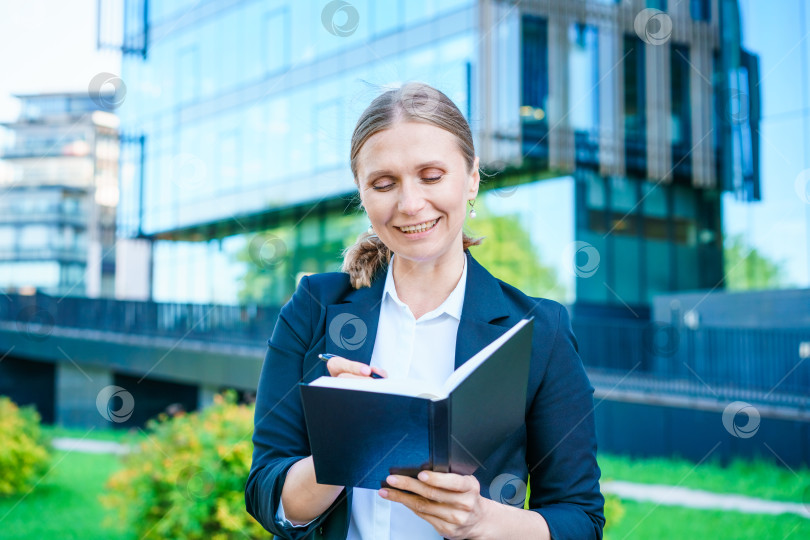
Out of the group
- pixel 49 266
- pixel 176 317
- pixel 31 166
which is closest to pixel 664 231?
pixel 176 317

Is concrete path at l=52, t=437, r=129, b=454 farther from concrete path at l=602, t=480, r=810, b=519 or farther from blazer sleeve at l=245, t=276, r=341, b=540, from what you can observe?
blazer sleeve at l=245, t=276, r=341, b=540

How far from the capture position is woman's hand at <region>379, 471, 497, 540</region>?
4.32 feet

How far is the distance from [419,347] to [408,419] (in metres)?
0.54

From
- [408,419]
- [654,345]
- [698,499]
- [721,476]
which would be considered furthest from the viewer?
[654,345]

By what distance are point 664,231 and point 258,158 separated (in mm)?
11008

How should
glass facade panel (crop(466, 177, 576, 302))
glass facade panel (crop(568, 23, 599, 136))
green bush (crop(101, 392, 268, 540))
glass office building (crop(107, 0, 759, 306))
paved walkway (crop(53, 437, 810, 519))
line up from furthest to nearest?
glass facade panel (crop(568, 23, 599, 136)) → glass office building (crop(107, 0, 759, 306)) → glass facade panel (crop(466, 177, 576, 302)) → paved walkway (crop(53, 437, 810, 519)) → green bush (crop(101, 392, 268, 540))

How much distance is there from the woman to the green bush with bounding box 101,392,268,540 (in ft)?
9.50

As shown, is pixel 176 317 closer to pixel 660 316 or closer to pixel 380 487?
pixel 660 316

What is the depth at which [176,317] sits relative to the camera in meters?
15.8

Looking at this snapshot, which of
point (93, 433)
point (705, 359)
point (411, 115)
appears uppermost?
point (411, 115)

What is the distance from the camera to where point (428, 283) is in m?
1.86

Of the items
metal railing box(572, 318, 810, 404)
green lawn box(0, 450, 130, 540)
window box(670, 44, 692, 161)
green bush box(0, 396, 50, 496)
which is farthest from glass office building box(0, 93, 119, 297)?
metal railing box(572, 318, 810, 404)

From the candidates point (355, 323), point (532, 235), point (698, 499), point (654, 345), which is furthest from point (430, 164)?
point (532, 235)

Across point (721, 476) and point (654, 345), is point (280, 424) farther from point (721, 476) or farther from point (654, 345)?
point (654, 345)
